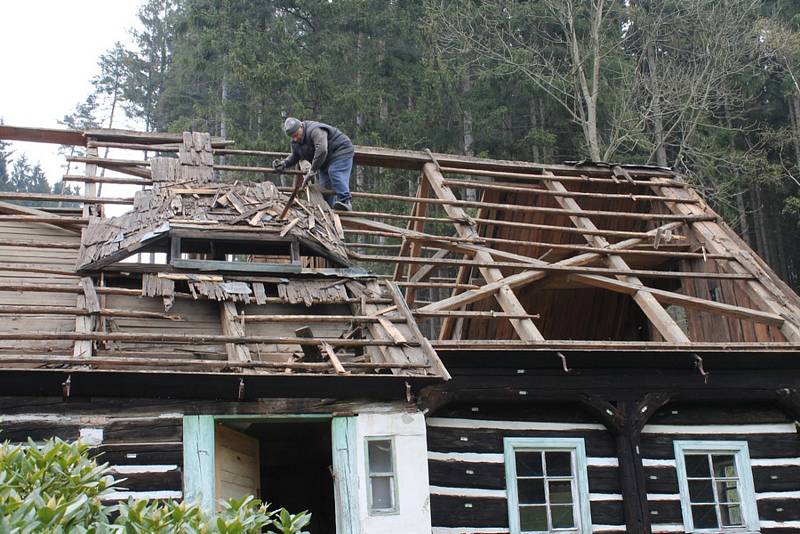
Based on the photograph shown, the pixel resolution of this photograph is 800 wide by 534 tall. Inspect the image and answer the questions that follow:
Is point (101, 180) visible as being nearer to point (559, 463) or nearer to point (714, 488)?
point (559, 463)

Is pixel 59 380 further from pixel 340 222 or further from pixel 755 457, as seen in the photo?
pixel 755 457

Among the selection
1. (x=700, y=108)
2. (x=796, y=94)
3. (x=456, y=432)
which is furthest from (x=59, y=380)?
(x=796, y=94)

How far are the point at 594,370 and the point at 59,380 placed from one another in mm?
5878

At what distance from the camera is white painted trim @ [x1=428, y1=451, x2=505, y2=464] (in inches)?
360

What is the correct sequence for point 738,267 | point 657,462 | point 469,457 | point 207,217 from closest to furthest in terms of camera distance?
point 469,457 → point 657,462 → point 207,217 → point 738,267

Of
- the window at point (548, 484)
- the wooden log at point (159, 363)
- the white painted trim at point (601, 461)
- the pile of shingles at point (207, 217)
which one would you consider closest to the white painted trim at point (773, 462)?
the white painted trim at point (601, 461)

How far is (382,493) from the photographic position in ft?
27.1

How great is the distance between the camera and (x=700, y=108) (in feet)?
81.8

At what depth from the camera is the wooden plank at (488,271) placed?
Answer: 9.73 metres

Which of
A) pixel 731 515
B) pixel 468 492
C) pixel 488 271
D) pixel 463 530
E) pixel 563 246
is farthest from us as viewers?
pixel 563 246

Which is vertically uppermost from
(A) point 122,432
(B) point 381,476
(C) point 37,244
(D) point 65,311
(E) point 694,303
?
(C) point 37,244

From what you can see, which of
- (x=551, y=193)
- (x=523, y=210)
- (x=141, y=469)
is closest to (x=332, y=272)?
(x=523, y=210)

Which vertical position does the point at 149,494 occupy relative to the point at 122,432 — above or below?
below

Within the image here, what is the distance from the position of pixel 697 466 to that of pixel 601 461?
4.72 ft
